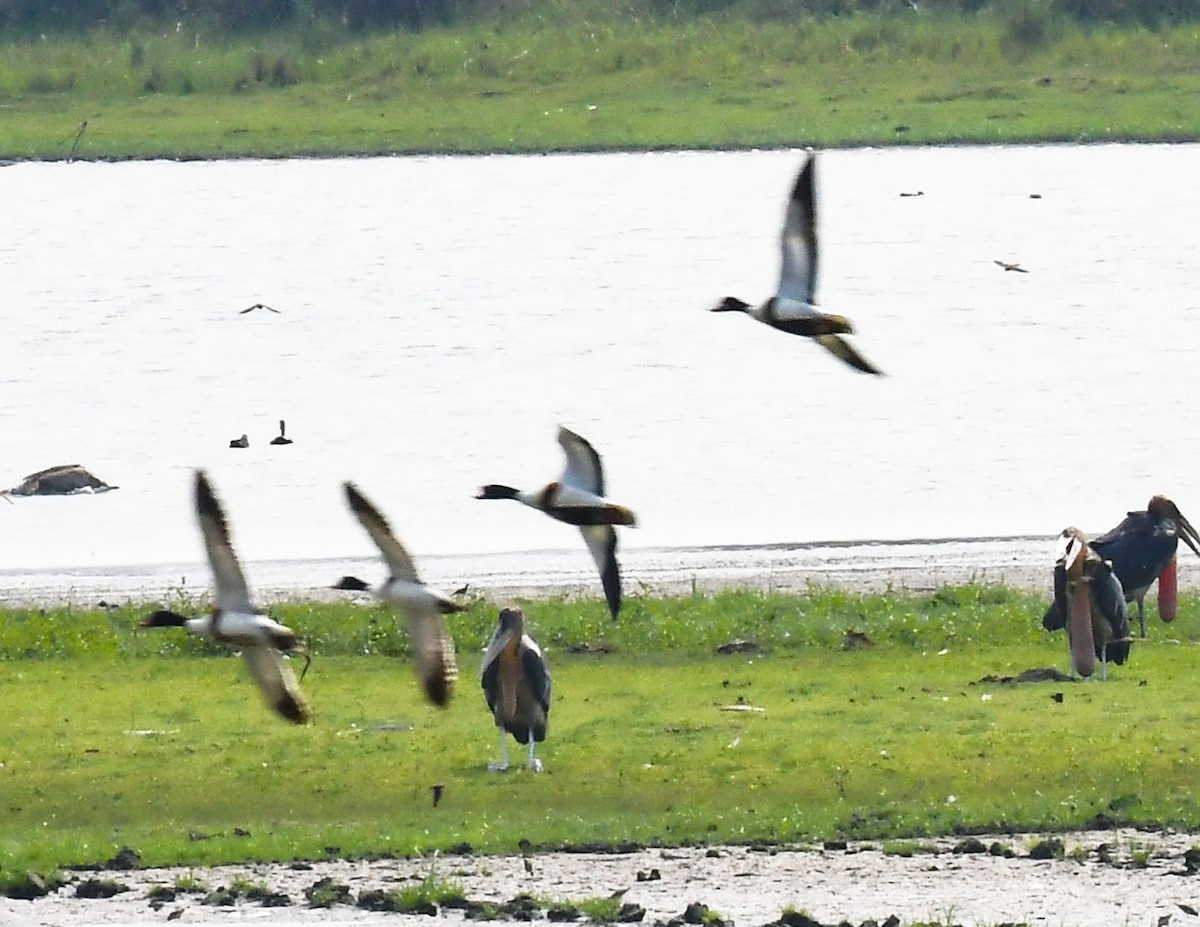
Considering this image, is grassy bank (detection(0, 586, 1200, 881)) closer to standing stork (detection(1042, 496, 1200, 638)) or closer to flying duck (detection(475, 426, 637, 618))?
standing stork (detection(1042, 496, 1200, 638))

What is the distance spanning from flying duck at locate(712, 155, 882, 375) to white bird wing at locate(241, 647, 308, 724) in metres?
1.86

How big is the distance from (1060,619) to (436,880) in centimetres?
606

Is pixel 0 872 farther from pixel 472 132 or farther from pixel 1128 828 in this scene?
pixel 472 132

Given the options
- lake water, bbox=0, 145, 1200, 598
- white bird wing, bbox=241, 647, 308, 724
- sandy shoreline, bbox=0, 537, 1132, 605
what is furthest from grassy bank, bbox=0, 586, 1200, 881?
white bird wing, bbox=241, 647, 308, 724

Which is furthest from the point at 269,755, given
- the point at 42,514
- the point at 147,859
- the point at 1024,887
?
the point at 42,514

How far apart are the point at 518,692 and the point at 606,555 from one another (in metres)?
5.41

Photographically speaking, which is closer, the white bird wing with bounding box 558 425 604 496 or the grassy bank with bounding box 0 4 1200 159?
the white bird wing with bounding box 558 425 604 496

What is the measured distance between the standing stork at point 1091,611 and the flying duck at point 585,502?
23.8ft

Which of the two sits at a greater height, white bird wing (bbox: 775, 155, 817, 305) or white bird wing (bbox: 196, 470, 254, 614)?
white bird wing (bbox: 775, 155, 817, 305)

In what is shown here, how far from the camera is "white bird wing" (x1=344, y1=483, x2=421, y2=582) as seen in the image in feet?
25.6

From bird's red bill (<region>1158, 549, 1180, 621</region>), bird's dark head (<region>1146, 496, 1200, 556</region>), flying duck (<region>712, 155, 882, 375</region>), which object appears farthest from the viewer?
bird's dark head (<region>1146, 496, 1200, 556</region>)

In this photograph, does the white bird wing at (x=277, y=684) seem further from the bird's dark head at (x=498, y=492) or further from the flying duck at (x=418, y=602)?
the bird's dark head at (x=498, y=492)

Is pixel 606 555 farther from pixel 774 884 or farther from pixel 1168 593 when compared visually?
pixel 1168 593

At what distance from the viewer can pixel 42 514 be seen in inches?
1076
